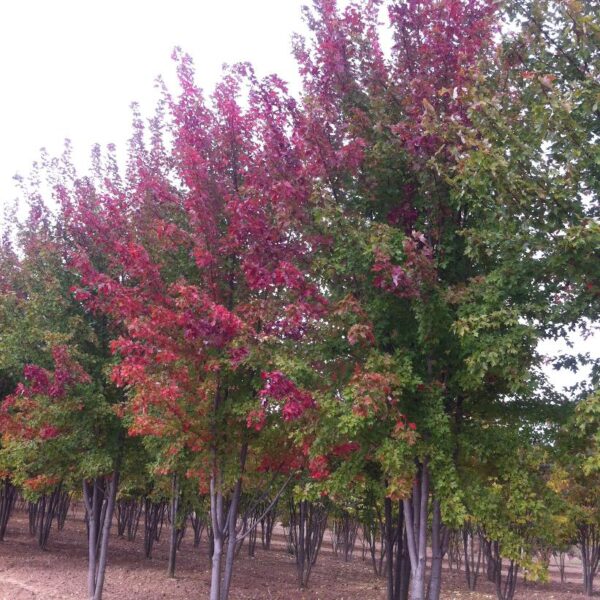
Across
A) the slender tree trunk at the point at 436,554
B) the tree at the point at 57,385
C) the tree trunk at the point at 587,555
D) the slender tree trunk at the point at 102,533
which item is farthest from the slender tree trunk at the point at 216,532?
the tree trunk at the point at 587,555

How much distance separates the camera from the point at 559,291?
5.11 meters

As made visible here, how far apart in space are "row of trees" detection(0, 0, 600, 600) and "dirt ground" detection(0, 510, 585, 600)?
18.6 ft

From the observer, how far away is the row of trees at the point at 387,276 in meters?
4.87

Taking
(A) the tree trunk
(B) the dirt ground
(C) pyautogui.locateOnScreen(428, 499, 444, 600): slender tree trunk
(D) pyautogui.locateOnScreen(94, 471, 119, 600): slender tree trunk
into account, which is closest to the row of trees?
(C) pyautogui.locateOnScreen(428, 499, 444, 600): slender tree trunk

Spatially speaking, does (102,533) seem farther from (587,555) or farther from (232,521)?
(587,555)

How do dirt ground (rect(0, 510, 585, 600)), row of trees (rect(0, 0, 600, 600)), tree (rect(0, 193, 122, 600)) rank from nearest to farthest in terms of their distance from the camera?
Answer: 1. row of trees (rect(0, 0, 600, 600))
2. tree (rect(0, 193, 122, 600))
3. dirt ground (rect(0, 510, 585, 600))

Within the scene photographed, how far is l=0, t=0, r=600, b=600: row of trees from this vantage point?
4867 millimetres

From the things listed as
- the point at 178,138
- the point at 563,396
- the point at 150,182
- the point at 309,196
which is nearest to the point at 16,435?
the point at 150,182

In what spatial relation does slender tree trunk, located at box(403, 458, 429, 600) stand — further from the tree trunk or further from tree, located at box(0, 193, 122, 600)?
the tree trunk

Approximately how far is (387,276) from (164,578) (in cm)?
1341

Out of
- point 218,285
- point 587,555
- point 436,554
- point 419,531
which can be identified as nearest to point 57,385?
point 218,285

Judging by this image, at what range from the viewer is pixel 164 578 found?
15438 millimetres

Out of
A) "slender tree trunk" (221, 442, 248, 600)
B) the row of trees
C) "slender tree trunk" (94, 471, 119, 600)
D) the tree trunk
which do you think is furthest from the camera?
the tree trunk

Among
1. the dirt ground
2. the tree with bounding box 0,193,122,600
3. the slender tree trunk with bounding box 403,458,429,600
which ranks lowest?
the dirt ground
